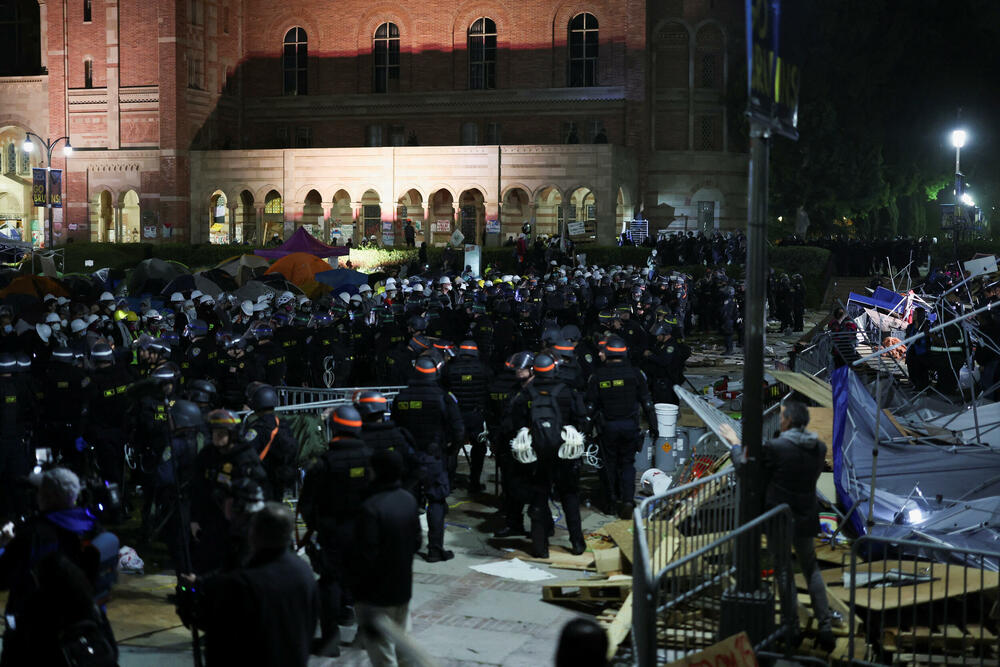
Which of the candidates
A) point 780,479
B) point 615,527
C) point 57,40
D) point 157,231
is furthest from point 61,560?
point 57,40

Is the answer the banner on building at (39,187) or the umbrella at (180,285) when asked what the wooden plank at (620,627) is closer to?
the umbrella at (180,285)

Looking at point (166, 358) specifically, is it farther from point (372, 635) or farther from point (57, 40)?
point (57, 40)

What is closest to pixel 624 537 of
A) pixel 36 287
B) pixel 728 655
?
pixel 728 655

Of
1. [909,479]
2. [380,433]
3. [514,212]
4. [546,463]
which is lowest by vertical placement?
[909,479]

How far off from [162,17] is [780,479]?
5229 centimetres

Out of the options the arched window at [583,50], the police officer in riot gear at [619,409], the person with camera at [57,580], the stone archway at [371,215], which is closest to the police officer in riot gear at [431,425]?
the police officer in riot gear at [619,409]

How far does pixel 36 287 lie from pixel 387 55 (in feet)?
118

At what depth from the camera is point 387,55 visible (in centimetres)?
5778

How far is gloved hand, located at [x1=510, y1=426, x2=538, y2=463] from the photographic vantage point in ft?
35.6

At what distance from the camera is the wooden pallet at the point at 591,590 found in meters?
9.39

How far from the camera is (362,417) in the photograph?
9211mm

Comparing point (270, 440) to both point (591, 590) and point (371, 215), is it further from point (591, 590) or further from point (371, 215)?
point (371, 215)

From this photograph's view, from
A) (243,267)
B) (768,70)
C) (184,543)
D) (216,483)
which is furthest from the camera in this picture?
(243,267)

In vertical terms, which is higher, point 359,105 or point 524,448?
point 359,105
